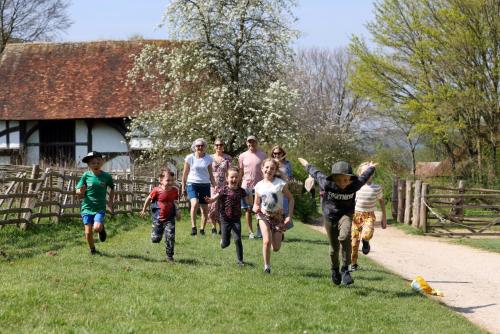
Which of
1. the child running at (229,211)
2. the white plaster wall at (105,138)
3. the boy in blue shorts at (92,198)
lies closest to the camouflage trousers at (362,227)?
the child running at (229,211)

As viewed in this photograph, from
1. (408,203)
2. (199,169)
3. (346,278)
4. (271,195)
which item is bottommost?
(408,203)

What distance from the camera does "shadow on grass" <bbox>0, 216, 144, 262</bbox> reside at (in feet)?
33.3

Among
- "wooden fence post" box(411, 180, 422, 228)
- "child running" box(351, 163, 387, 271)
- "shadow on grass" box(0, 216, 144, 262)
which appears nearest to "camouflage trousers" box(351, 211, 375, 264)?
"child running" box(351, 163, 387, 271)

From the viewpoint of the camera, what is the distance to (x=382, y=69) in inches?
1219

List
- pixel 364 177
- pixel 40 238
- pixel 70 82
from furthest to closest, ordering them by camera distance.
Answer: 1. pixel 70 82
2. pixel 40 238
3. pixel 364 177

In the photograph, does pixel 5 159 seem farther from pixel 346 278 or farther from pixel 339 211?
pixel 346 278

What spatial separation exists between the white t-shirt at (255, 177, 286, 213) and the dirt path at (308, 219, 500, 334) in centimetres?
250

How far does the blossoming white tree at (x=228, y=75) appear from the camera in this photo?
2645 centimetres

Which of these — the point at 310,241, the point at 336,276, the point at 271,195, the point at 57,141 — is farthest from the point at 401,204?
the point at 336,276

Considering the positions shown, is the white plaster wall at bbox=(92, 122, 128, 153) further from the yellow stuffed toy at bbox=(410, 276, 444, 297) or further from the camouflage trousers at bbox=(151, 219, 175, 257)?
the yellow stuffed toy at bbox=(410, 276, 444, 297)

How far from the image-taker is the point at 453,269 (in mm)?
12586

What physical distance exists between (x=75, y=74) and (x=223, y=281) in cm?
2750

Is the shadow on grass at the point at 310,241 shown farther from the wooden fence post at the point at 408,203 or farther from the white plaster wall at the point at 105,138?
the white plaster wall at the point at 105,138

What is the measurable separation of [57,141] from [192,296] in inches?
1026
